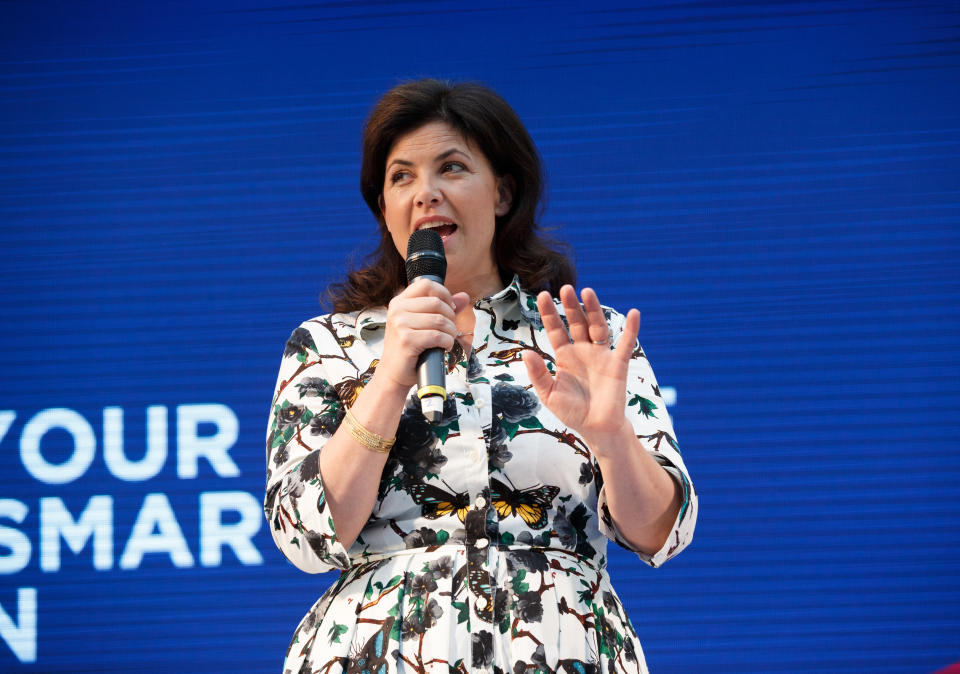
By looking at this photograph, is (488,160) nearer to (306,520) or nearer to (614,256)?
(306,520)

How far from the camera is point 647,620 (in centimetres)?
296

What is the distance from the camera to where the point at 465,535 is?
57.6 inches

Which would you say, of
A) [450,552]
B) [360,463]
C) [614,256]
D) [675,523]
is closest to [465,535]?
[450,552]

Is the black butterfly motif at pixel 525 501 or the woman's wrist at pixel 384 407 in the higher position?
the woman's wrist at pixel 384 407

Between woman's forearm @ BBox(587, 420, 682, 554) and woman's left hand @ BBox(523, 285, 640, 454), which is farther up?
woman's left hand @ BBox(523, 285, 640, 454)

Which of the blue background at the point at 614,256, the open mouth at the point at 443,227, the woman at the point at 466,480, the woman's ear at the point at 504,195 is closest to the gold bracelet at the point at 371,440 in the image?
the woman at the point at 466,480

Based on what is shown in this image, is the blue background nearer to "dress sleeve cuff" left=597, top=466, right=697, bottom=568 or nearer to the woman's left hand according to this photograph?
"dress sleeve cuff" left=597, top=466, right=697, bottom=568

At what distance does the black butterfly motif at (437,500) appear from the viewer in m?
1.47

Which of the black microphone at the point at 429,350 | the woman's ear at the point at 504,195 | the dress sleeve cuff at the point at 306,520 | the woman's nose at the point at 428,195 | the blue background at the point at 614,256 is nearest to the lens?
the black microphone at the point at 429,350

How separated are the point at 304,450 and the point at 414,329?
0.30m

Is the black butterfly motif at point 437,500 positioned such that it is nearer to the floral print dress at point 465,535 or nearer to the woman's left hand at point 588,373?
the floral print dress at point 465,535

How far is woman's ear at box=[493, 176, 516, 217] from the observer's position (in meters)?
1.87

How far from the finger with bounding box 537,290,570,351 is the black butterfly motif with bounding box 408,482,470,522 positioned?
0.85ft

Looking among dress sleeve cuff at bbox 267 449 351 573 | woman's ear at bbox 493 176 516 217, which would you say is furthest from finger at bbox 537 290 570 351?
woman's ear at bbox 493 176 516 217
